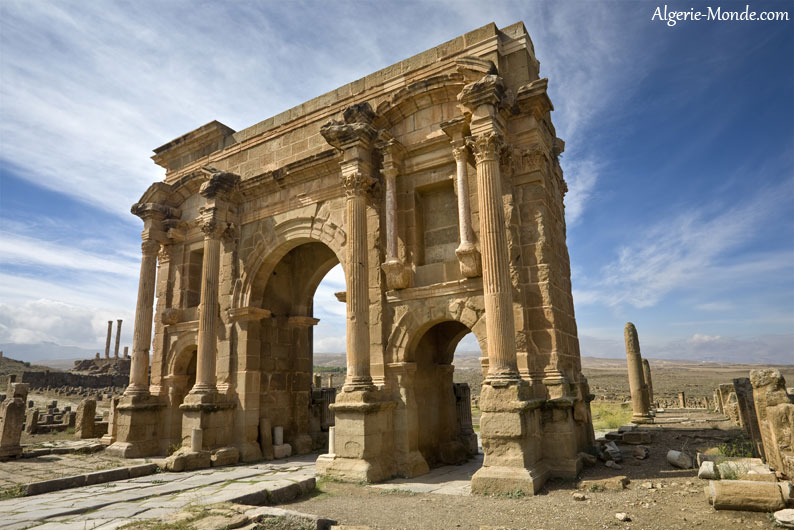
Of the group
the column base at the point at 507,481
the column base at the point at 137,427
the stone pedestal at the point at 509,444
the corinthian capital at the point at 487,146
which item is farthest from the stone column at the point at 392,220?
the column base at the point at 137,427

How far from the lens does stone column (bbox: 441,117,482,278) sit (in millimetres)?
9172

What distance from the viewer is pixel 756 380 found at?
7.46 meters

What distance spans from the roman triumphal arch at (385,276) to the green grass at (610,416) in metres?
8.08

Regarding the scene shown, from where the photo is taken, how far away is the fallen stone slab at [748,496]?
559 cm

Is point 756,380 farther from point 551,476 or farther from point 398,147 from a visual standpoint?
point 398,147

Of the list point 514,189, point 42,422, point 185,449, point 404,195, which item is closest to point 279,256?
point 404,195

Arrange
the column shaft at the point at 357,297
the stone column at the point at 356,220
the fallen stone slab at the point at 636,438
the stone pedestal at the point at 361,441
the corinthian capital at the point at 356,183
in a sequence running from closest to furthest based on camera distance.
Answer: the stone pedestal at the point at 361,441 → the column shaft at the point at 357,297 → the stone column at the point at 356,220 → the corinthian capital at the point at 356,183 → the fallen stone slab at the point at 636,438

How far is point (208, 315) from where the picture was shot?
40.9 feet

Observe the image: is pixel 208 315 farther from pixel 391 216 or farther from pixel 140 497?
pixel 391 216

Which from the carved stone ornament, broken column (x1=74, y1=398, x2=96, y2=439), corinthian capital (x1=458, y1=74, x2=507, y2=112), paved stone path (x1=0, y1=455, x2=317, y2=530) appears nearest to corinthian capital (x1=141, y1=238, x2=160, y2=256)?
the carved stone ornament

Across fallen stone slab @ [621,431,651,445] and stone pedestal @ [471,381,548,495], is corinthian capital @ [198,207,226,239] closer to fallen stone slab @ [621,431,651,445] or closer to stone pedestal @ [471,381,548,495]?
stone pedestal @ [471,381,548,495]

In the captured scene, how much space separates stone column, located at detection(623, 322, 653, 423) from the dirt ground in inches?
378

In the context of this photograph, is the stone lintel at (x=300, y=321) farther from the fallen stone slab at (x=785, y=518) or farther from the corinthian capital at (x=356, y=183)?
the fallen stone slab at (x=785, y=518)

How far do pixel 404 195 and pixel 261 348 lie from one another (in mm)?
5343
